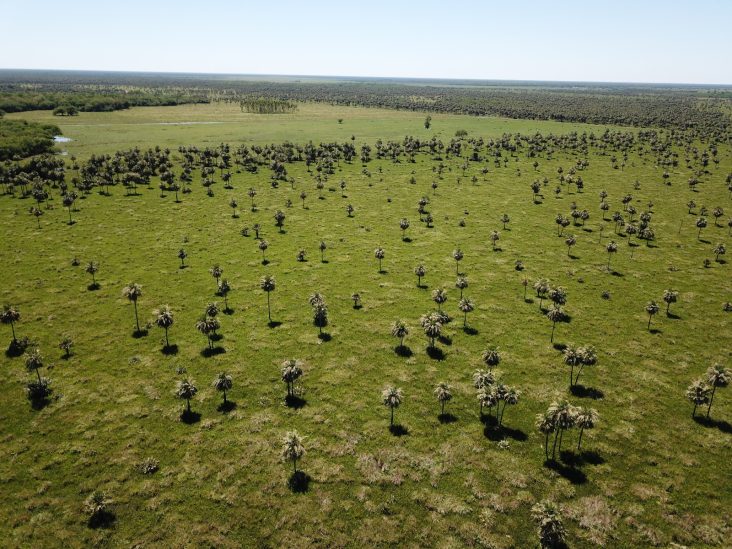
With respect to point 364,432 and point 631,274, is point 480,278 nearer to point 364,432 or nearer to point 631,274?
point 631,274

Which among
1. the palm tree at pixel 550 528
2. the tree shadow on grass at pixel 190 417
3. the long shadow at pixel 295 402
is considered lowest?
the tree shadow on grass at pixel 190 417

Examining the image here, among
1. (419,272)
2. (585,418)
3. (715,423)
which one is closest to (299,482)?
(585,418)

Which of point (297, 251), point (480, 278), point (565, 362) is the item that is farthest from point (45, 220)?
point (565, 362)

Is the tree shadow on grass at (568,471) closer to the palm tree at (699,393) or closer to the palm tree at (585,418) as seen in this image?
the palm tree at (585,418)

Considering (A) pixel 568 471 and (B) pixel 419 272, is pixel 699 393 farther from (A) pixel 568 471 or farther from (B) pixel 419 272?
(B) pixel 419 272

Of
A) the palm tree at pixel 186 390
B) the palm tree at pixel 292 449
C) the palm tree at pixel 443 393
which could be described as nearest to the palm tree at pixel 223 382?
the palm tree at pixel 186 390
